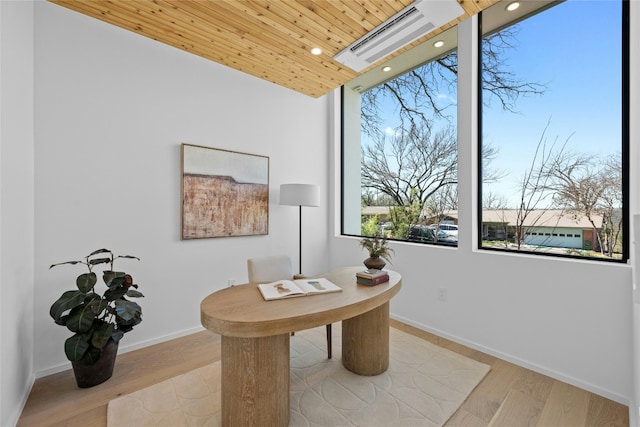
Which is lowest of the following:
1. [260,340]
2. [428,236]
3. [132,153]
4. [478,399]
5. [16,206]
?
[478,399]

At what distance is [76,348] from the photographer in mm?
1850

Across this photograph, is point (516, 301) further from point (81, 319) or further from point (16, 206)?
point (16, 206)

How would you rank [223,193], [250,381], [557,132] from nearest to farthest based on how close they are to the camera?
[250,381], [557,132], [223,193]

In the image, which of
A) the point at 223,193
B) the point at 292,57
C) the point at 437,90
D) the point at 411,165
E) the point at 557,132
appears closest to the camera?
the point at 557,132

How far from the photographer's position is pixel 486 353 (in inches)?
94.9

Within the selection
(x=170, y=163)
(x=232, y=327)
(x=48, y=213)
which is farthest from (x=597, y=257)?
(x=48, y=213)

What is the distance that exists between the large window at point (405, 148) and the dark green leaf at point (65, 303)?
3.03 m

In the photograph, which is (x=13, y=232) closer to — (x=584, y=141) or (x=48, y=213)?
(x=48, y=213)

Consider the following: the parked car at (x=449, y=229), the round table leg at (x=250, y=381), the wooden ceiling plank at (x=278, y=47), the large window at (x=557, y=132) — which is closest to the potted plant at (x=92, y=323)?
the round table leg at (x=250, y=381)

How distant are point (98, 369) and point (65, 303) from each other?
55cm

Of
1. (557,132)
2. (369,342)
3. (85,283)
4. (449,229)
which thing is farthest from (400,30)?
(85,283)

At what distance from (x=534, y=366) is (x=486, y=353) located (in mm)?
339

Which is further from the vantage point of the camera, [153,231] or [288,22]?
[153,231]

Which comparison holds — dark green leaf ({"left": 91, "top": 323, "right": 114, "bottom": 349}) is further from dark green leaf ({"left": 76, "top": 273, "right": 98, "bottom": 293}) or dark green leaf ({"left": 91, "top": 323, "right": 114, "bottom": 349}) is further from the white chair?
the white chair
